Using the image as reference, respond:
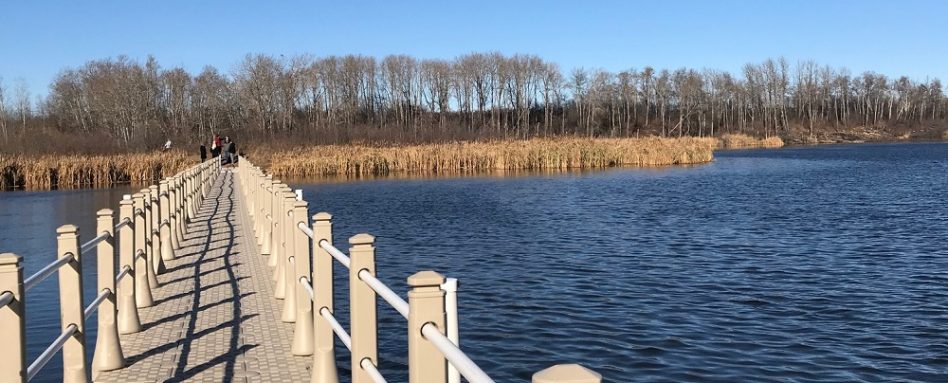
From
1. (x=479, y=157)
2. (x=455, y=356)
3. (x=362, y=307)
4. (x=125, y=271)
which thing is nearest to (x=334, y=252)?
(x=362, y=307)

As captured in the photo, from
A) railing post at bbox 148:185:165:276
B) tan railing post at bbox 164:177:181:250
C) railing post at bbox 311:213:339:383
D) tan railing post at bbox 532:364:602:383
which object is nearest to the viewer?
tan railing post at bbox 532:364:602:383

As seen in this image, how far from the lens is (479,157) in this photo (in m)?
47.9

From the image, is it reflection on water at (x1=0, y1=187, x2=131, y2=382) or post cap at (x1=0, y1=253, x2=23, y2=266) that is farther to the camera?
reflection on water at (x1=0, y1=187, x2=131, y2=382)

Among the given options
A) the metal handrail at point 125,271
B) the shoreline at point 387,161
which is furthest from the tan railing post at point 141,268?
the shoreline at point 387,161

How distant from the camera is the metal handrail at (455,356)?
2402mm

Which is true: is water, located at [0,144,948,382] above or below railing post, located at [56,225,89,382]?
below

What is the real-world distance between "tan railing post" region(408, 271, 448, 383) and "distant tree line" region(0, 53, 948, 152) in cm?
5574

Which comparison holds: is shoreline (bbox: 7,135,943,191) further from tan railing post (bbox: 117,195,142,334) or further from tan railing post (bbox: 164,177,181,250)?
tan railing post (bbox: 117,195,142,334)

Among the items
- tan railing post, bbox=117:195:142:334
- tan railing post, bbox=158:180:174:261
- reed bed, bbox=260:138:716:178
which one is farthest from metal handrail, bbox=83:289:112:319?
reed bed, bbox=260:138:716:178

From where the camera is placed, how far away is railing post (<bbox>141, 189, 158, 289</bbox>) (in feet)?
31.2

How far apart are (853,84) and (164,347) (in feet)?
467

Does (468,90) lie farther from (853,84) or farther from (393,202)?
(393,202)

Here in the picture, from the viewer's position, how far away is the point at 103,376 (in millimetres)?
6238

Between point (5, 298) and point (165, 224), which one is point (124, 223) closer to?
point (5, 298)
